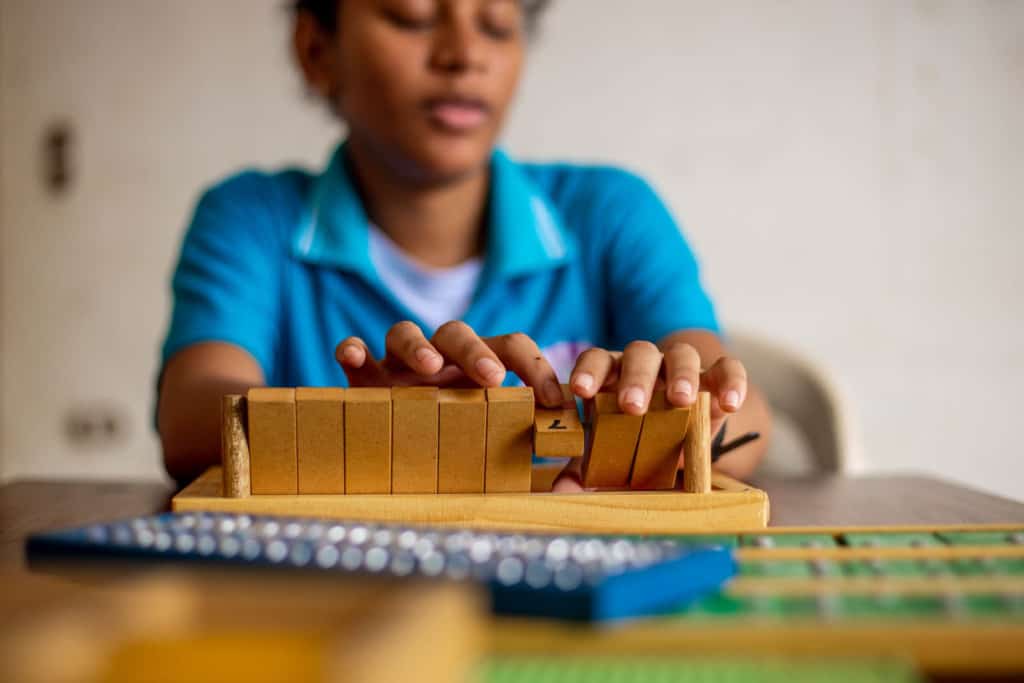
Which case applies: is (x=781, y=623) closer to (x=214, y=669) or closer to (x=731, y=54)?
(x=214, y=669)

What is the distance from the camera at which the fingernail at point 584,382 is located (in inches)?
30.6

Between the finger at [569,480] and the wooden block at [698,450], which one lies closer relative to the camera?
the wooden block at [698,450]

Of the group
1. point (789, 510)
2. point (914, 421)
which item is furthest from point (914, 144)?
point (789, 510)

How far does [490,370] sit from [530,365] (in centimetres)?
6

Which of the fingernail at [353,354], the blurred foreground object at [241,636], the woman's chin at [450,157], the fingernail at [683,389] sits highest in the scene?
the woman's chin at [450,157]

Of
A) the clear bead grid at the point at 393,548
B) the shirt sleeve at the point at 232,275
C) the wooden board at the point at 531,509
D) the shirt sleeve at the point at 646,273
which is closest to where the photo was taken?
the clear bead grid at the point at 393,548

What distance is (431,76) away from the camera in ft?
4.58

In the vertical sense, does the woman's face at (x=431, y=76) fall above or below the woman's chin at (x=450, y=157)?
above

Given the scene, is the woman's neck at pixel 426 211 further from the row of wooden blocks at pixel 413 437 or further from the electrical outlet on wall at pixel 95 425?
the electrical outlet on wall at pixel 95 425

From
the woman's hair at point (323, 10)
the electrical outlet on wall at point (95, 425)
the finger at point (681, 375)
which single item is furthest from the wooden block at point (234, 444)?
the electrical outlet on wall at point (95, 425)

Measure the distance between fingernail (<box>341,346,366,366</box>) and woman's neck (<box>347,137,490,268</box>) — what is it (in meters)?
0.69

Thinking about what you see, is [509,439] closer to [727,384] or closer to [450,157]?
[727,384]

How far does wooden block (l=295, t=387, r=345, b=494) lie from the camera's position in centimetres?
74

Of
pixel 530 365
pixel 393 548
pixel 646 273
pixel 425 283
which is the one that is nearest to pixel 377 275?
pixel 425 283
